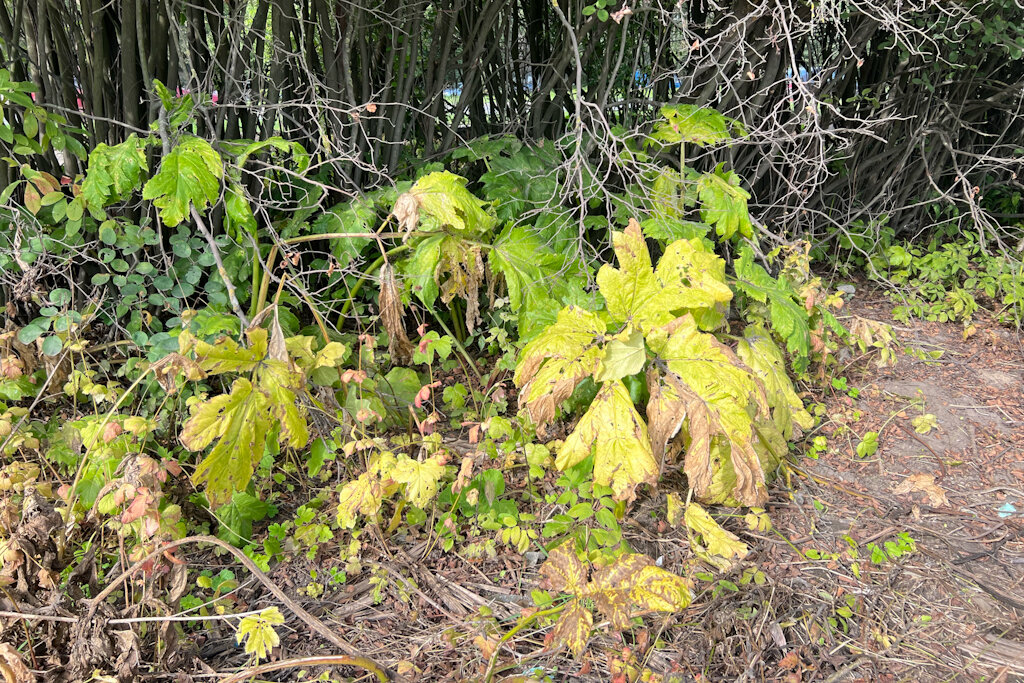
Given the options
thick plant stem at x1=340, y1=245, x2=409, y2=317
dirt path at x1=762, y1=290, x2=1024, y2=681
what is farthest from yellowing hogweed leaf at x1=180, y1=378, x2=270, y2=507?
dirt path at x1=762, y1=290, x2=1024, y2=681

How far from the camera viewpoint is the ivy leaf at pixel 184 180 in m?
1.80

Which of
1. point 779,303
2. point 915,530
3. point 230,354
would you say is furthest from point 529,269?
point 915,530

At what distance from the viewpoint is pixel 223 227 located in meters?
2.44

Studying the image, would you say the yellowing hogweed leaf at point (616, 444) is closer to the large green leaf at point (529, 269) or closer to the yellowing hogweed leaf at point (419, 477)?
the yellowing hogweed leaf at point (419, 477)

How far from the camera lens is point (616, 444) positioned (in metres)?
1.72

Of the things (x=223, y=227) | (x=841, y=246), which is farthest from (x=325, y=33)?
(x=841, y=246)

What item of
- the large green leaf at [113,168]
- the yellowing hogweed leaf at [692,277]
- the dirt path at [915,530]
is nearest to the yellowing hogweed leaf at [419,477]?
the yellowing hogweed leaf at [692,277]

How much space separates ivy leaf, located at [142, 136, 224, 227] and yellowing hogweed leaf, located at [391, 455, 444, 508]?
2.92ft

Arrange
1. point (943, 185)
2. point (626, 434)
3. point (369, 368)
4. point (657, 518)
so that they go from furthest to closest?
point (943, 185) → point (369, 368) → point (657, 518) → point (626, 434)

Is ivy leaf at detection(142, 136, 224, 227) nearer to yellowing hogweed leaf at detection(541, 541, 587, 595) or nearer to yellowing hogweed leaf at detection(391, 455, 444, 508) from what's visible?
yellowing hogweed leaf at detection(391, 455, 444, 508)

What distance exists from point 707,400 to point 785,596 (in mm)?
532

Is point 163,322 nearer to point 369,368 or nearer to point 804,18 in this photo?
point 369,368

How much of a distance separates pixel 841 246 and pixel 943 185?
2.59 ft

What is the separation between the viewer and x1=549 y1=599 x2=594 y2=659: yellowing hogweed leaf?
1.46 metres
